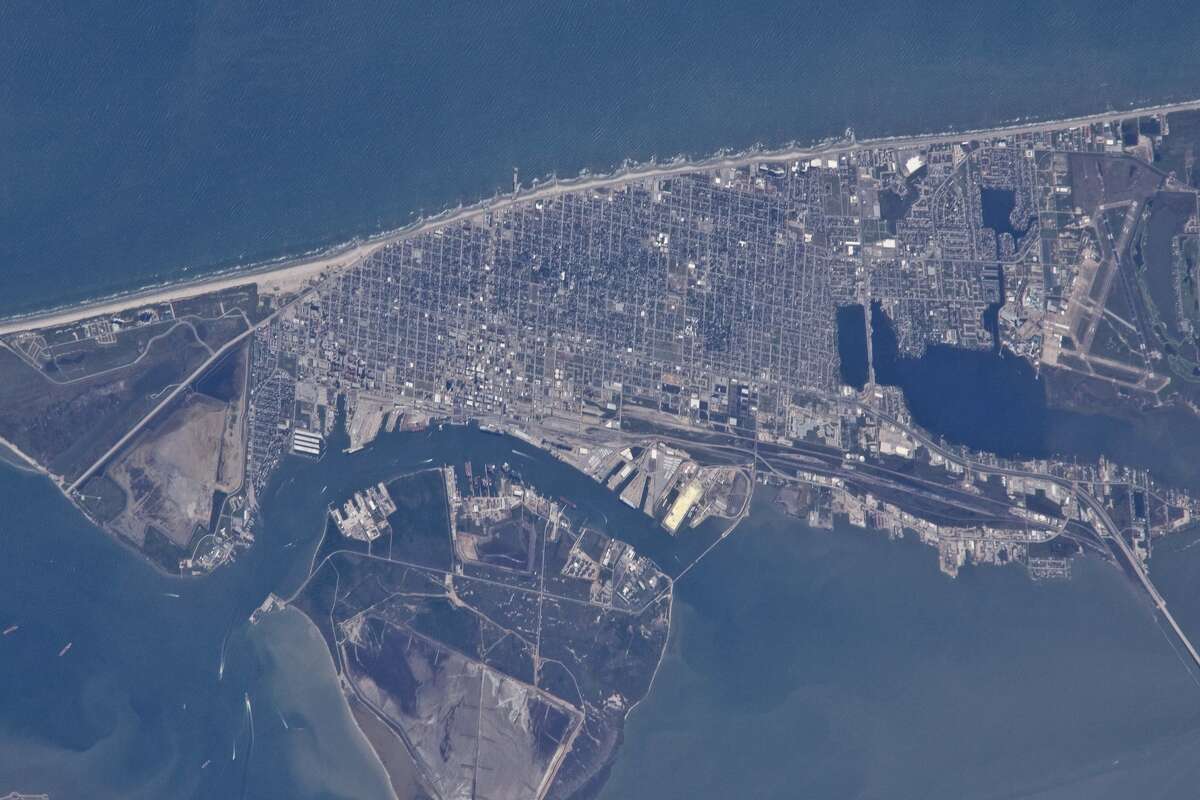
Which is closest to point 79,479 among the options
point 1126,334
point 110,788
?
point 110,788

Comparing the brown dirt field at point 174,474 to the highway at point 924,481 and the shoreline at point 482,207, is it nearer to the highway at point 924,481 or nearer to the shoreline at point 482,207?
the shoreline at point 482,207

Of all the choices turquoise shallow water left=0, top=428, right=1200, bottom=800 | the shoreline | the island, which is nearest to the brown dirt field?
the island

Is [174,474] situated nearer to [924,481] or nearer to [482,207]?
[482,207]

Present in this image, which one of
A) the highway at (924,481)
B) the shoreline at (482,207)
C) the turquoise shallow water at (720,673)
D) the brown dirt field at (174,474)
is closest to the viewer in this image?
the turquoise shallow water at (720,673)

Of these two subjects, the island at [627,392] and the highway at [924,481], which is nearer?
the island at [627,392]

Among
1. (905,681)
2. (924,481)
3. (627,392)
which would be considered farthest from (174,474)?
(905,681)

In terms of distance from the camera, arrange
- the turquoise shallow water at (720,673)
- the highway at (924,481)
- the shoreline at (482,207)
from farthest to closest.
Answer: the highway at (924,481) < the shoreline at (482,207) < the turquoise shallow water at (720,673)

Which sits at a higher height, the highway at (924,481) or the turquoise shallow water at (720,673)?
the highway at (924,481)

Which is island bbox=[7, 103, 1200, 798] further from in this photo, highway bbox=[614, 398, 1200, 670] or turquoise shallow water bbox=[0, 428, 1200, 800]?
turquoise shallow water bbox=[0, 428, 1200, 800]

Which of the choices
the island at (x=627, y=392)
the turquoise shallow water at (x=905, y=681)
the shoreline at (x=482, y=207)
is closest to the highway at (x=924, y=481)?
the island at (x=627, y=392)
